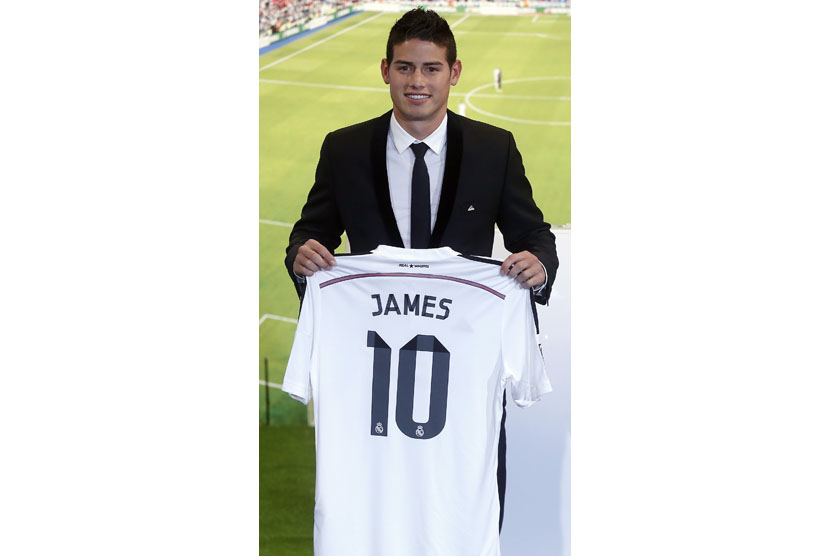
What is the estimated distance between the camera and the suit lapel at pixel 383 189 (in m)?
2.99

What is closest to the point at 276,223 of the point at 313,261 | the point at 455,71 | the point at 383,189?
the point at 383,189

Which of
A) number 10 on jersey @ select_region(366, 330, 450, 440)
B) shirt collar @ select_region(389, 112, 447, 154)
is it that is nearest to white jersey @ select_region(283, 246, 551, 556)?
number 10 on jersey @ select_region(366, 330, 450, 440)

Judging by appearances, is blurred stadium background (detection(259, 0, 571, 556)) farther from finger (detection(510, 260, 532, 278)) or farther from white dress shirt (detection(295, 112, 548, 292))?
finger (detection(510, 260, 532, 278))

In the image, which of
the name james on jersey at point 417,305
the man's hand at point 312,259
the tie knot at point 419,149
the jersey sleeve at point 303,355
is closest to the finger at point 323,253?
the man's hand at point 312,259

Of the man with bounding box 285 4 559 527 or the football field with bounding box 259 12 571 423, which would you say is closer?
the man with bounding box 285 4 559 527

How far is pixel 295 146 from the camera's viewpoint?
14.4 ft

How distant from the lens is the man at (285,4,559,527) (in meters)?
2.90

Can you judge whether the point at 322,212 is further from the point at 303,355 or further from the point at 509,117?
the point at 509,117

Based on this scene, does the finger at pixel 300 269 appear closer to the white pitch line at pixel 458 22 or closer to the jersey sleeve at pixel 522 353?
the jersey sleeve at pixel 522 353

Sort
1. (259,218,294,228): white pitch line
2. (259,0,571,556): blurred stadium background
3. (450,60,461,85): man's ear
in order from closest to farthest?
(450,60,461,85): man's ear, (259,0,571,556): blurred stadium background, (259,218,294,228): white pitch line

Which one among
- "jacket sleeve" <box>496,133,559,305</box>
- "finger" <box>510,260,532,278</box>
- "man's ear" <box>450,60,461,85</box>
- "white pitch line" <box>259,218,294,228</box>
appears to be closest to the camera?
"finger" <box>510,260,532,278</box>

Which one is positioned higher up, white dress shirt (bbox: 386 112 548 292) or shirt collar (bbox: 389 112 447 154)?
shirt collar (bbox: 389 112 447 154)

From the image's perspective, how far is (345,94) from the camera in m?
4.39

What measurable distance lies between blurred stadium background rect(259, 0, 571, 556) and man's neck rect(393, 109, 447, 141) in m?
1.02
